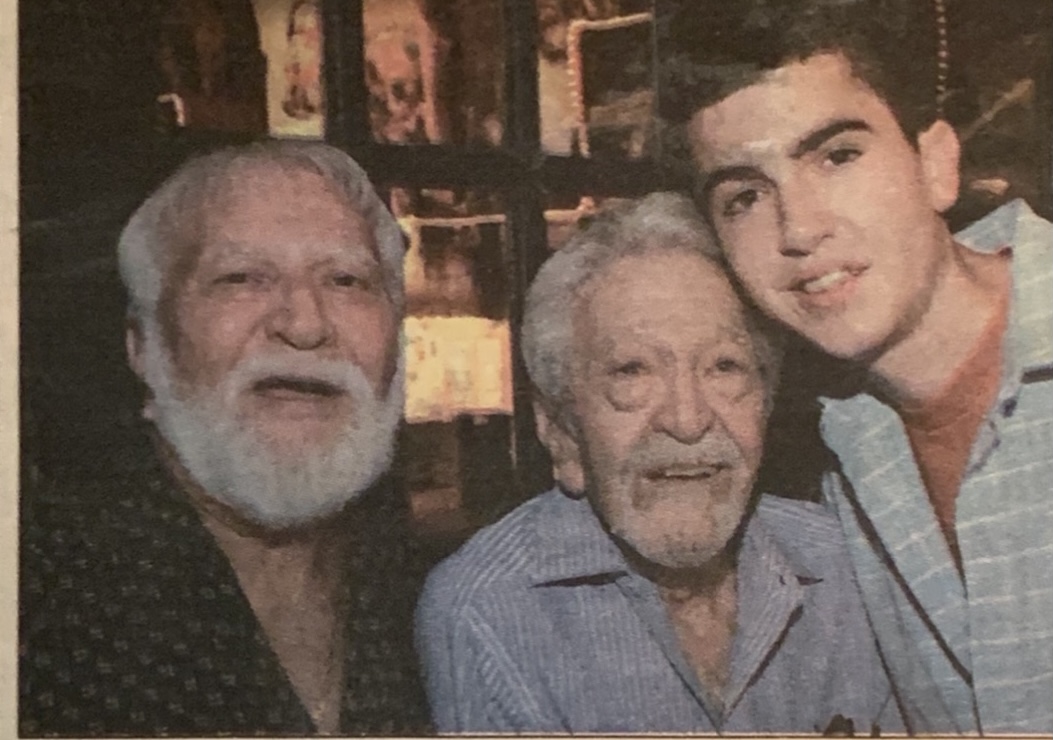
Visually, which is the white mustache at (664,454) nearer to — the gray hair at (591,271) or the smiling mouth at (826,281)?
the gray hair at (591,271)

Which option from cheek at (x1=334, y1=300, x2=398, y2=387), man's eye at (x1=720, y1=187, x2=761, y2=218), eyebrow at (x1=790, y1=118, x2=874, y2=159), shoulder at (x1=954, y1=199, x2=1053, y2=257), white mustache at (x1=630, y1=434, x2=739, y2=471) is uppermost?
eyebrow at (x1=790, y1=118, x2=874, y2=159)

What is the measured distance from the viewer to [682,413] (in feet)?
5.58

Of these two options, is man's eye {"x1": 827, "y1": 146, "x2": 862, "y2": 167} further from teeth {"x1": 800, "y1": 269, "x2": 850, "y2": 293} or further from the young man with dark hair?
teeth {"x1": 800, "y1": 269, "x2": 850, "y2": 293}

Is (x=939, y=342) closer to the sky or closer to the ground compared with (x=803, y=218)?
closer to the ground

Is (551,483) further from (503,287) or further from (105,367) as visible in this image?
(105,367)

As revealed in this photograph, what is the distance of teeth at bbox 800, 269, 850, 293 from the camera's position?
1719 millimetres

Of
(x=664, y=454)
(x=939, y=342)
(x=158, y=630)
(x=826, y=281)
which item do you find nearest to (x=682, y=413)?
(x=664, y=454)

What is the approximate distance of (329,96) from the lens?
5.68ft

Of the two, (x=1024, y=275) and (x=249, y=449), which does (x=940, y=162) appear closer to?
(x=1024, y=275)

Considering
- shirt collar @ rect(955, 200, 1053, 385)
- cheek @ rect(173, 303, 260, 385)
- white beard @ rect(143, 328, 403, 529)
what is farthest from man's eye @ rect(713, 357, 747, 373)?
cheek @ rect(173, 303, 260, 385)

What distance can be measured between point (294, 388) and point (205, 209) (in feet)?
0.92

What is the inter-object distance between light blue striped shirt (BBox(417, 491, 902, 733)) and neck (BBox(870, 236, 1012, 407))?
211mm

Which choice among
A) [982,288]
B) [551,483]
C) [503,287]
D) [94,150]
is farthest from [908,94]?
[94,150]

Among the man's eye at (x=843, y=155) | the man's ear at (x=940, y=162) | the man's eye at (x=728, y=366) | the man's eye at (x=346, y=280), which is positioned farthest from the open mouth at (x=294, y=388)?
the man's ear at (x=940, y=162)
